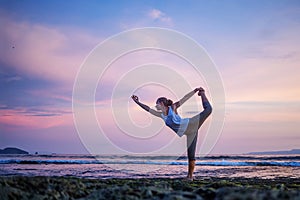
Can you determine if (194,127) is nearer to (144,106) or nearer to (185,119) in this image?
(185,119)

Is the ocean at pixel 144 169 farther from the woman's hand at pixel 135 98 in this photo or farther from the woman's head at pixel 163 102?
the woman's head at pixel 163 102

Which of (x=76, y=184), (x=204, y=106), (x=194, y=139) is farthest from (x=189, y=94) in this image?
(x=76, y=184)

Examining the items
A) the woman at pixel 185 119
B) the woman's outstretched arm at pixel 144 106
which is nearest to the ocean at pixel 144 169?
the woman at pixel 185 119

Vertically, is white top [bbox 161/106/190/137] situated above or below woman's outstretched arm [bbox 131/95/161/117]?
below

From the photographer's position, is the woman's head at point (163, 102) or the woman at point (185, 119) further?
the woman's head at point (163, 102)

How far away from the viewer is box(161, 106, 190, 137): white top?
10461 millimetres

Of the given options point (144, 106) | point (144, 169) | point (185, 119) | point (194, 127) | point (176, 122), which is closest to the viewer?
point (176, 122)

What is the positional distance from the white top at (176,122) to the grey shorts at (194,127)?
16cm

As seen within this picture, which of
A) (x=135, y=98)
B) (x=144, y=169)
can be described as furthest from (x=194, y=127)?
(x=144, y=169)

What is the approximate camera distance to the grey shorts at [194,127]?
10.5m

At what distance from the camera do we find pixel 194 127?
10695mm

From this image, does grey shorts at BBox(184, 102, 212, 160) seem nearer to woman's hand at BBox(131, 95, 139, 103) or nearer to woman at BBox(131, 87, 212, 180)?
woman at BBox(131, 87, 212, 180)

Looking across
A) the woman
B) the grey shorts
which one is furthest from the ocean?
the woman

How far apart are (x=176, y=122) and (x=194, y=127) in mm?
645
